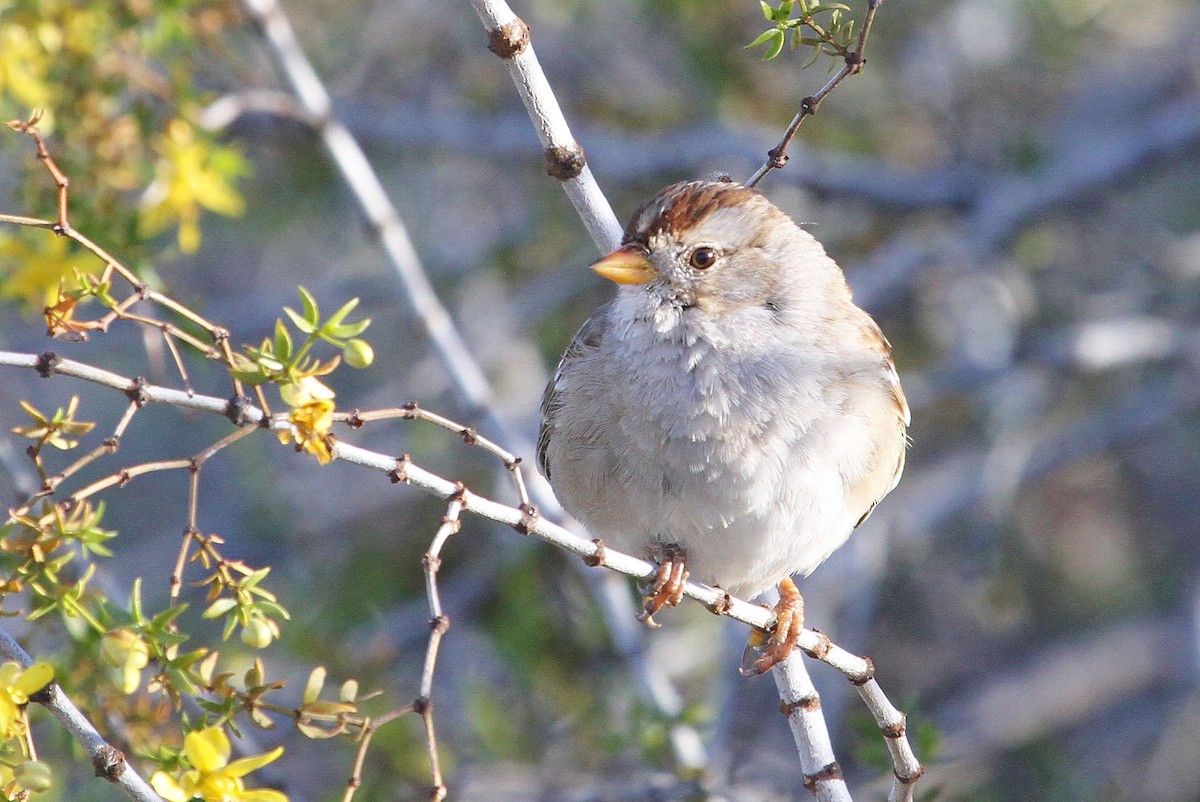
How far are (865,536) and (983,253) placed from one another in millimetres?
1442

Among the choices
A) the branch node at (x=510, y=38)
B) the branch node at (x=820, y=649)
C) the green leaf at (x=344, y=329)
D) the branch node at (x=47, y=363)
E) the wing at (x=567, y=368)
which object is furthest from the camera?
the wing at (x=567, y=368)

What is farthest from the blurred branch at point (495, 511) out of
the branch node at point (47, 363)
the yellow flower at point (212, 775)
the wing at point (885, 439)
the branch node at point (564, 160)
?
the branch node at point (564, 160)

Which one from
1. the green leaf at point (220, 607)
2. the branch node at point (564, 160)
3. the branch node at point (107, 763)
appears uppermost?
the branch node at point (564, 160)

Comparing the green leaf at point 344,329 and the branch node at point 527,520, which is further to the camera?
the branch node at point 527,520

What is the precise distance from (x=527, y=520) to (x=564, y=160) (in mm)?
Answer: 1009

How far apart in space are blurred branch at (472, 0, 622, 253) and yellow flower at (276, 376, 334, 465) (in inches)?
40.3

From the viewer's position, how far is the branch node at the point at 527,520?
2.53 m

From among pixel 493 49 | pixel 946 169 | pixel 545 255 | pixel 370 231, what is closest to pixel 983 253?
pixel 946 169

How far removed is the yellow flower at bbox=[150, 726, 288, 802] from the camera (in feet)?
7.57

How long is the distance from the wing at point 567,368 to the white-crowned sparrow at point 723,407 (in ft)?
0.03

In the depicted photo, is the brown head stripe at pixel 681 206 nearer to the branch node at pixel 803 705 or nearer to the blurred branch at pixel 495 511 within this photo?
the blurred branch at pixel 495 511

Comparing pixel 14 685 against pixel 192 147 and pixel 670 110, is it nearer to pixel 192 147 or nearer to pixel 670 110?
pixel 192 147

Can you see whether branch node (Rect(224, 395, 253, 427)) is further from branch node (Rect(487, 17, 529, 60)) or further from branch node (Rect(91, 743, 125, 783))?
branch node (Rect(487, 17, 529, 60))

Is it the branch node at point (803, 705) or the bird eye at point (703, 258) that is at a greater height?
the bird eye at point (703, 258)
